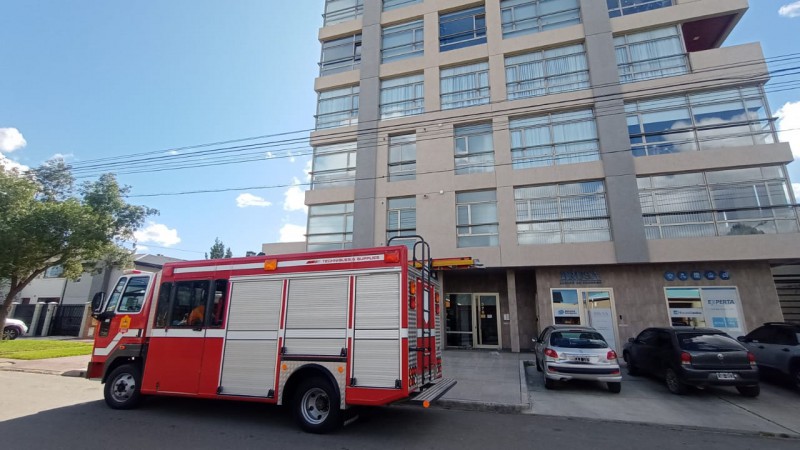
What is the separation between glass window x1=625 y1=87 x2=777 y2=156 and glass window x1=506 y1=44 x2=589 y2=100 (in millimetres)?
2633

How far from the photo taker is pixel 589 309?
15.4 meters

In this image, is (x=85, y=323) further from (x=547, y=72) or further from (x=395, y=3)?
(x=547, y=72)

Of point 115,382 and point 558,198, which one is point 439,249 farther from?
point 115,382

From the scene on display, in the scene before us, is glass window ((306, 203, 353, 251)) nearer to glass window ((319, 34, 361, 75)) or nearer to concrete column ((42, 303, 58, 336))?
glass window ((319, 34, 361, 75))

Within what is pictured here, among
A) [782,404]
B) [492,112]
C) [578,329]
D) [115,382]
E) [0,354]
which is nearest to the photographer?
[115,382]

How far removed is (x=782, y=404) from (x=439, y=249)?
11112mm

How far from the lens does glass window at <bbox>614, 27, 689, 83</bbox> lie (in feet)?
52.6

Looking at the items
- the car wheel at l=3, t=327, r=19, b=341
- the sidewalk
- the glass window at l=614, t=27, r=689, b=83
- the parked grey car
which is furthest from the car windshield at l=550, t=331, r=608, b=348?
the car wheel at l=3, t=327, r=19, b=341

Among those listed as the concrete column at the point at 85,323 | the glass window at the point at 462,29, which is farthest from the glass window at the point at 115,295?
the concrete column at the point at 85,323

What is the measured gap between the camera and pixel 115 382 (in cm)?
779

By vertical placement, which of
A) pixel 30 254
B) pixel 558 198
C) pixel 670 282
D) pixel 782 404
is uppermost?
pixel 558 198

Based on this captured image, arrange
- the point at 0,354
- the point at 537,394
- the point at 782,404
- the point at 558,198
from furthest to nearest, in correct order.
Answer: the point at 558,198, the point at 0,354, the point at 537,394, the point at 782,404

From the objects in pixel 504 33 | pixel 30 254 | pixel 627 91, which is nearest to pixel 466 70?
pixel 504 33

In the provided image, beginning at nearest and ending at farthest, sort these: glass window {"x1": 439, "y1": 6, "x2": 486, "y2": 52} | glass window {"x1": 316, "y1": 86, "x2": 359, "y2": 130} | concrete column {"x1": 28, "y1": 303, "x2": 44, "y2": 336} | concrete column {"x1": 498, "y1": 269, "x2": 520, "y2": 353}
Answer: concrete column {"x1": 498, "y1": 269, "x2": 520, "y2": 353} → glass window {"x1": 439, "y1": 6, "x2": 486, "y2": 52} → glass window {"x1": 316, "y1": 86, "x2": 359, "y2": 130} → concrete column {"x1": 28, "y1": 303, "x2": 44, "y2": 336}
